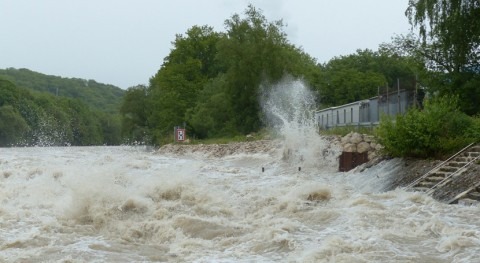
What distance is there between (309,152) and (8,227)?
1683cm

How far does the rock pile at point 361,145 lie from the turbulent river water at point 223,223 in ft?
11.1

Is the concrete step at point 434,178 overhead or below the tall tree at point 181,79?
below

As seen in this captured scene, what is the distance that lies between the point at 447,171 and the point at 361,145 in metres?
7.11

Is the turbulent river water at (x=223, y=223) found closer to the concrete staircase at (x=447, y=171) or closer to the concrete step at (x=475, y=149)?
the concrete staircase at (x=447, y=171)

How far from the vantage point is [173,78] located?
66938mm

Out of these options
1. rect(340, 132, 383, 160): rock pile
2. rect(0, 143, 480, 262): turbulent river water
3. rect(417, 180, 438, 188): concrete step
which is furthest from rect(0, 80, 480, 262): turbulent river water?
rect(340, 132, 383, 160): rock pile

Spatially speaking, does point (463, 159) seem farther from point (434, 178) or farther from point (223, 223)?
point (223, 223)

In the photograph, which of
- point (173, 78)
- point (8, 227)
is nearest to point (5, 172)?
point (8, 227)

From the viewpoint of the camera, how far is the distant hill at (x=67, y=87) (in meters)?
157

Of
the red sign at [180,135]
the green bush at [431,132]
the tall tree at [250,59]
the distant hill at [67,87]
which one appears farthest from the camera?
the distant hill at [67,87]

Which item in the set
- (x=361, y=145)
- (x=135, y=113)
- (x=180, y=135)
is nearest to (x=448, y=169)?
(x=361, y=145)

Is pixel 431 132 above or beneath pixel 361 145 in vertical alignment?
above

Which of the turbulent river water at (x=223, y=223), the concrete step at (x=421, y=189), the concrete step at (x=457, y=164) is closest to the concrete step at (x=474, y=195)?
the turbulent river water at (x=223, y=223)

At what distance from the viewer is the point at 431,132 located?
17.9 meters
